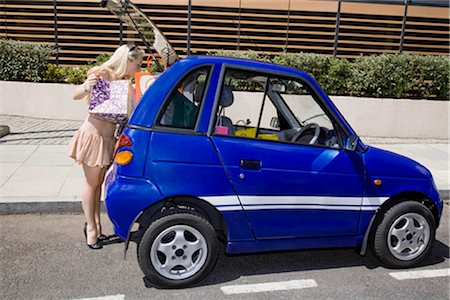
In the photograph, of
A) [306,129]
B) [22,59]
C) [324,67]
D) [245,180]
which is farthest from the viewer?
[22,59]

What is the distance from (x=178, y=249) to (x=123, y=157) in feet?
2.76

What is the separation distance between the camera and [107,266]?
3.87 meters

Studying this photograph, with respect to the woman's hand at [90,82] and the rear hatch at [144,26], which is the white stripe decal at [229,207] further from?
the rear hatch at [144,26]

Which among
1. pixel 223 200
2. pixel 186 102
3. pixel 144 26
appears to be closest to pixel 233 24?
pixel 144 26

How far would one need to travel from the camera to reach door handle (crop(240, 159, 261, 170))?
3416 mm

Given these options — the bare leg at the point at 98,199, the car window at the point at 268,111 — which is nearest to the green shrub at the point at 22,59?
the bare leg at the point at 98,199

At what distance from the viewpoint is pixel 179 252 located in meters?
3.46

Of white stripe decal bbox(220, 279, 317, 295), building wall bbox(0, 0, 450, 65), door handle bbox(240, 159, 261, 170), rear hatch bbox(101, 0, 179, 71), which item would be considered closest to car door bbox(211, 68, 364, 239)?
door handle bbox(240, 159, 261, 170)

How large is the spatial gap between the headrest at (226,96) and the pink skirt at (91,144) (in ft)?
3.63

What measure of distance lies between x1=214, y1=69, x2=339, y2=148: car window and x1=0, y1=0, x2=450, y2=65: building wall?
282 inches

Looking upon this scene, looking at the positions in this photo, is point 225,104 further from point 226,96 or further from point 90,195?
point 90,195

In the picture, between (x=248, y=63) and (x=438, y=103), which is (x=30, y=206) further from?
(x=438, y=103)

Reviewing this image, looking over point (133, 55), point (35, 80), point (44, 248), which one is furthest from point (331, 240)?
point (35, 80)

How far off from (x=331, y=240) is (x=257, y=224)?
727 mm
